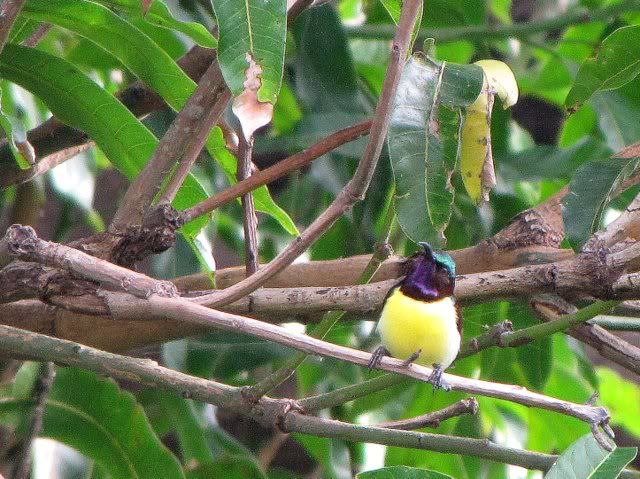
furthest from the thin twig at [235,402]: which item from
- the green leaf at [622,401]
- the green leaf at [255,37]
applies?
the green leaf at [622,401]

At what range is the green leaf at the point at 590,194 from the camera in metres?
1.35

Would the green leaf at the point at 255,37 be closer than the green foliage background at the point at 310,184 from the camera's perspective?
Yes

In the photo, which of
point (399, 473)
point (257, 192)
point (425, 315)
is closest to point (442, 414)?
point (399, 473)

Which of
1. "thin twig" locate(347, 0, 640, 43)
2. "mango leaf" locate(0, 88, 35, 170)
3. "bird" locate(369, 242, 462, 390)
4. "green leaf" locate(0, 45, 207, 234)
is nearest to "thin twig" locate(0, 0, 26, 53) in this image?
"mango leaf" locate(0, 88, 35, 170)

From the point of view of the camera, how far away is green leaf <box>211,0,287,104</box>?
1.14 meters

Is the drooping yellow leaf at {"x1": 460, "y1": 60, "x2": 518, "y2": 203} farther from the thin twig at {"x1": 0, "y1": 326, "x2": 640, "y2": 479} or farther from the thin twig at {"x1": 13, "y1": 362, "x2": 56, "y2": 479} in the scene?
the thin twig at {"x1": 13, "y1": 362, "x2": 56, "y2": 479}

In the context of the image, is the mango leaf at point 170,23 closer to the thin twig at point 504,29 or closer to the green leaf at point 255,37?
the green leaf at point 255,37

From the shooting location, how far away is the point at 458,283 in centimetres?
138

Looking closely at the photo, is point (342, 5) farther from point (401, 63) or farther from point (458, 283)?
point (401, 63)

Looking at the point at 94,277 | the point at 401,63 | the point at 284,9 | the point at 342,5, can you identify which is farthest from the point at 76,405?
the point at 342,5

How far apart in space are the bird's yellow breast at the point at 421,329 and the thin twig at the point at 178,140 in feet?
1.20

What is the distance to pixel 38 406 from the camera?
5.60 ft

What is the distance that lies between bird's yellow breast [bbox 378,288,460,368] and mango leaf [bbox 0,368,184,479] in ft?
1.46

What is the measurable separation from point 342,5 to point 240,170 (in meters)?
2.11
